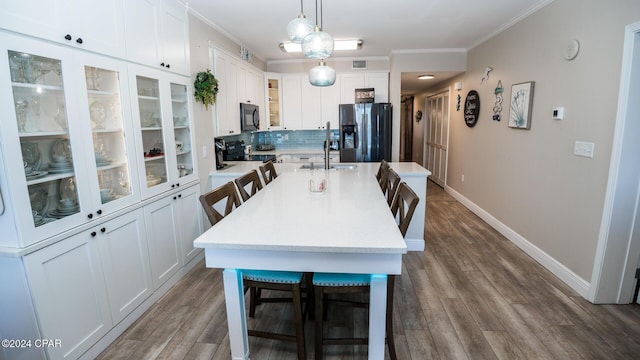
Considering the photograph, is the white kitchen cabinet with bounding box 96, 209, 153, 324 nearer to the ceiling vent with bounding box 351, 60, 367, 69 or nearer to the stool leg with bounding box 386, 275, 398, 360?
the stool leg with bounding box 386, 275, 398, 360

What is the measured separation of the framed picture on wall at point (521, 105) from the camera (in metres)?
3.31

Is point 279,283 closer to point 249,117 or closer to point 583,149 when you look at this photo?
point 583,149

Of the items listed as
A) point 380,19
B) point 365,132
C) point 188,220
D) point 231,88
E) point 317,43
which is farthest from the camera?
point 365,132

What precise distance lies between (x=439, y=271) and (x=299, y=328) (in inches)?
69.1

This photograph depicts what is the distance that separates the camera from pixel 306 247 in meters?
1.46

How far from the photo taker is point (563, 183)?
2.84 m

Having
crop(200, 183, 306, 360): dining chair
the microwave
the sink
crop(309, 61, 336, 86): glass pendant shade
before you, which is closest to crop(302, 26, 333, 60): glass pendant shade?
crop(309, 61, 336, 86): glass pendant shade

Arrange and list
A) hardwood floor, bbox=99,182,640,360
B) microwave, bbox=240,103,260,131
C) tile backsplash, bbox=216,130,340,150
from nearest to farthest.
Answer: hardwood floor, bbox=99,182,640,360
microwave, bbox=240,103,260,131
tile backsplash, bbox=216,130,340,150

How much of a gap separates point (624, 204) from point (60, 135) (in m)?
3.78

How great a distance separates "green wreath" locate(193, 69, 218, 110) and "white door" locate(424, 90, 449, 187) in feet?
15.3

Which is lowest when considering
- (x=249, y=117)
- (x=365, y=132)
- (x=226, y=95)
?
(x=365, y=132)

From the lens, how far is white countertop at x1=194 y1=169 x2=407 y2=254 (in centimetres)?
148

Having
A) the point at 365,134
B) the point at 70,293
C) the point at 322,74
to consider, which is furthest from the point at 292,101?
the point at 70,293

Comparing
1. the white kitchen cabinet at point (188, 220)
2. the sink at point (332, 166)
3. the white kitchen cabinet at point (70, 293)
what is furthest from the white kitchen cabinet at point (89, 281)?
the sink at point (332, 166)
